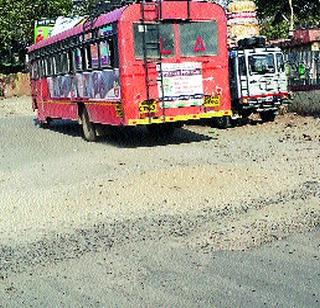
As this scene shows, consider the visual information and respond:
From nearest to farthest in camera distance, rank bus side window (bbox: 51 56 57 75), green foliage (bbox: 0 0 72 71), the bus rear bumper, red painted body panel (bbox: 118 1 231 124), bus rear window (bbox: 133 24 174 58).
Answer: red painted body panel (bbox: 118 1 231 124)
bus rear window (bbox: 133 24 174 58)
the bus rear bumper
bus side window (bbox: 51 56 57 75)
green foliage (bbox: 0 0 72 71)

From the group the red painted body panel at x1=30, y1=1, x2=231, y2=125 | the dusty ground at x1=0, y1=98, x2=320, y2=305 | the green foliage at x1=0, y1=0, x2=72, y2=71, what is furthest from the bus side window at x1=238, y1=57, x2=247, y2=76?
the green foliage at x1=0, y1=0, x2=72, y2=71

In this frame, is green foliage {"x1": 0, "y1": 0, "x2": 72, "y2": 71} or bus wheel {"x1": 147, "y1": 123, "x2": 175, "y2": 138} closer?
bus wheel {"x1": 147, "y1": 123, "x2": 175, "y2": 138}

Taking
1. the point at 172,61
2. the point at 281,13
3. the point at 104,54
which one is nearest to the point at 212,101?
the point at 172,61

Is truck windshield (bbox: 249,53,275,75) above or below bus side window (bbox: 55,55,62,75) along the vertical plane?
below

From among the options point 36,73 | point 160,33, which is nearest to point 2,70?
point 36,73

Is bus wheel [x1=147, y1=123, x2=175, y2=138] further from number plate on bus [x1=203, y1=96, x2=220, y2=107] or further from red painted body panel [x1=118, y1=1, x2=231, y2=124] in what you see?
red painted body panel [x1=118, y1=1, x2=231, y2=124]

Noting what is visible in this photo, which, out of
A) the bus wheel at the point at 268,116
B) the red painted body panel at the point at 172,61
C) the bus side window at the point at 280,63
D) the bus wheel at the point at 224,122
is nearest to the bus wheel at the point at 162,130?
the bus wheel at the point at 224,122

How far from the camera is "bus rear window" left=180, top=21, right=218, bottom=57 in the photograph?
48.4 ft

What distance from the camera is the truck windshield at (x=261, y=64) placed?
1869cm

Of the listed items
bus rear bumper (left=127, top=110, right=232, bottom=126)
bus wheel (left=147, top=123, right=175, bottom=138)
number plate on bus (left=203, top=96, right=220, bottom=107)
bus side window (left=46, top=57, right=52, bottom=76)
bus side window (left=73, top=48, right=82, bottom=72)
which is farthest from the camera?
bus side window (left=46, top=57, right=52, bottom=76)

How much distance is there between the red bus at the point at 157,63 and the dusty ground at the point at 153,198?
958 mm

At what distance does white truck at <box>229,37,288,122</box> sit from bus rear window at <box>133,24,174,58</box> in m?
4.51

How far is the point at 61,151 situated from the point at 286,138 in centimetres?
572

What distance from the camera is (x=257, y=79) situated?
61.4 ft
